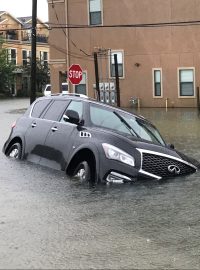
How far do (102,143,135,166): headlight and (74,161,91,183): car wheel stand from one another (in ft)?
1.69

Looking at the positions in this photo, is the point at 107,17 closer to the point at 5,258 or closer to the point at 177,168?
the point at 177,168

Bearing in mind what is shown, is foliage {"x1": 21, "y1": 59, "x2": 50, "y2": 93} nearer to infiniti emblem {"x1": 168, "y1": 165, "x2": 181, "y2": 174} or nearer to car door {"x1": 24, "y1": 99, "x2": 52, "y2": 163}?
car door {"x1": 24, "y1": 99, "x2": 52, "y2": 163}

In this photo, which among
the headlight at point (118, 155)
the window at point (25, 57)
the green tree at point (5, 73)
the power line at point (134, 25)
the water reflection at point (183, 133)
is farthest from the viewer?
the window at point (25, 57)

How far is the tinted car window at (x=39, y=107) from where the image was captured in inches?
463

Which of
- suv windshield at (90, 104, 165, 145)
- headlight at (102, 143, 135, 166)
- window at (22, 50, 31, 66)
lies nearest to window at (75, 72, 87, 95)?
suv windshield at (90, 104, 165, 145)

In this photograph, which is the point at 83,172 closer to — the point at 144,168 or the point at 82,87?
the point at 144,168

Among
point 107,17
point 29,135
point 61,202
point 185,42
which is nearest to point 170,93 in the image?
point 185,42

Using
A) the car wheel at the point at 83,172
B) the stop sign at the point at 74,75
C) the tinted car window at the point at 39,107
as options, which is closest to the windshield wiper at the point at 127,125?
the car wheel at the point at 83,172

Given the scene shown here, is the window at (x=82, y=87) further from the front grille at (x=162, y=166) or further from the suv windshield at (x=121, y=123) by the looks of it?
the front grille at (x=162, y=166)

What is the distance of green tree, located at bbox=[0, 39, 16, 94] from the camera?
213 feet

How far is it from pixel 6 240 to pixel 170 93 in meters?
31.3

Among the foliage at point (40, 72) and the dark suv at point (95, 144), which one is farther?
the foliage at point (40, 72)

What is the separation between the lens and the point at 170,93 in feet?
119

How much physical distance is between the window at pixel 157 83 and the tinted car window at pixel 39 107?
25.2 m
